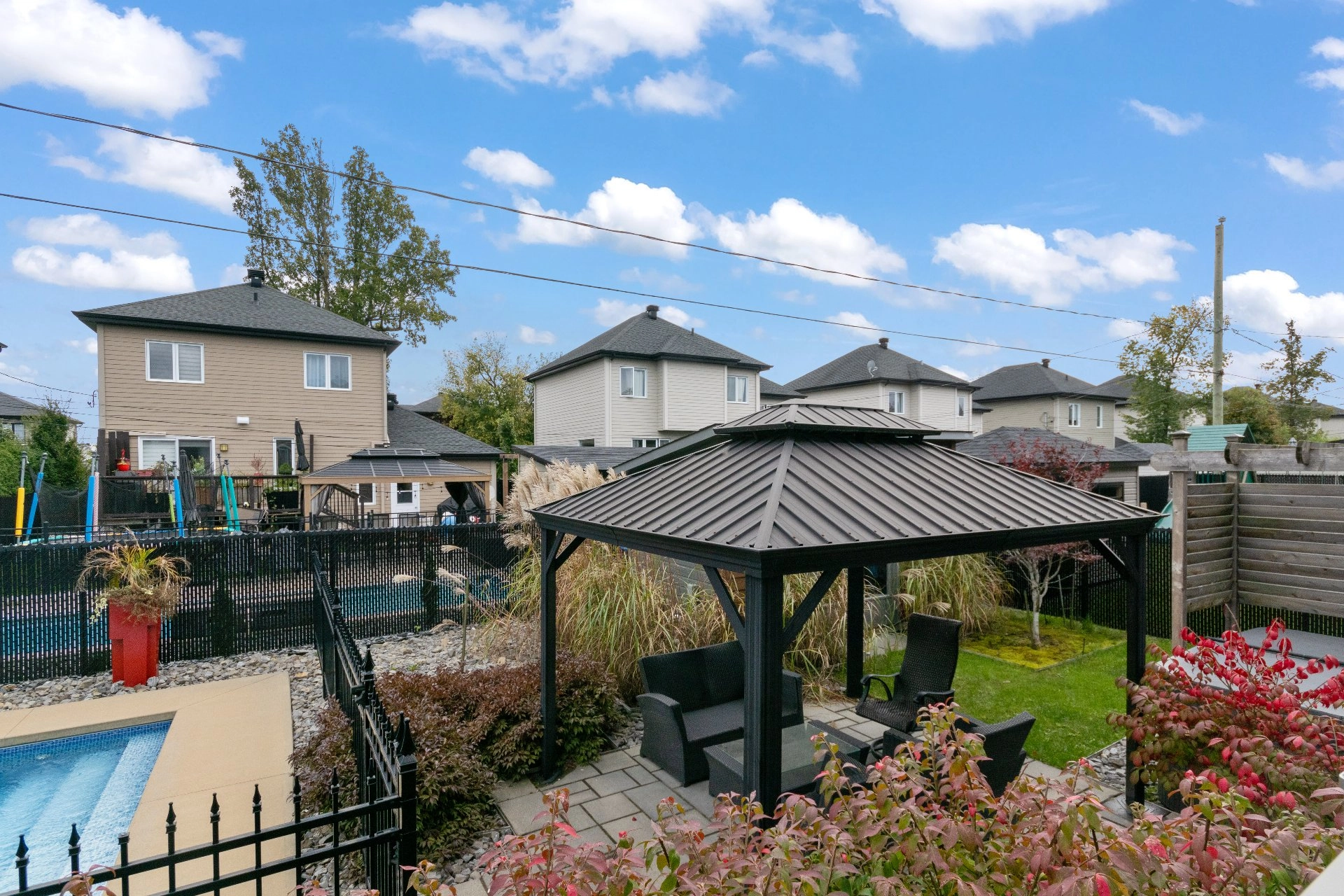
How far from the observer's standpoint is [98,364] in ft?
52.9

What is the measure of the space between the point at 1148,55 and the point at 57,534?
22.7m

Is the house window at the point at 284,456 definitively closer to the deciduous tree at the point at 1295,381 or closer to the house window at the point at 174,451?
the house window at the point at 174,451

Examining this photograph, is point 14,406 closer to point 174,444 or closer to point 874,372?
point 174,444

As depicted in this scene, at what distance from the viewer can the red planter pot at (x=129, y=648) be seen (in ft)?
24.0

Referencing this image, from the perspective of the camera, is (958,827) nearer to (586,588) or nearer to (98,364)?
(586,588)

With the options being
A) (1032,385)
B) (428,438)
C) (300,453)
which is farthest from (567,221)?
(1032,385)

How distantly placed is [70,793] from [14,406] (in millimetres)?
39870

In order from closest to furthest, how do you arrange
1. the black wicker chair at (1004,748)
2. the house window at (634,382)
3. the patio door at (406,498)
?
the black wicker chair at (1004,748) < the patio door at (406,498) < the house window at (634,382)

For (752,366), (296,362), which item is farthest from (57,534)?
(752,366)

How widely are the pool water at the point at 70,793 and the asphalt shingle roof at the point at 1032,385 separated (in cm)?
3170

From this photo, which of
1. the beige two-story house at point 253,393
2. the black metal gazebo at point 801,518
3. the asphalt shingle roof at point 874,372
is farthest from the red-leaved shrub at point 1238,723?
the asphalt shingle roof at point 874,372

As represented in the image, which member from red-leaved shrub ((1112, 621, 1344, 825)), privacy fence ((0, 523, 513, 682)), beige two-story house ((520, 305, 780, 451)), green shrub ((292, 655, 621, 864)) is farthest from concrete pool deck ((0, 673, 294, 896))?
beige two-story house ((520, 305, 780, 451))

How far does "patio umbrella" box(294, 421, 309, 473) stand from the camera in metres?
17.6

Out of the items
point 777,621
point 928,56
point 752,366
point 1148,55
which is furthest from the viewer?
point 752,366
